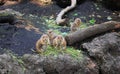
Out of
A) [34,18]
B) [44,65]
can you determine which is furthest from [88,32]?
[34,18]

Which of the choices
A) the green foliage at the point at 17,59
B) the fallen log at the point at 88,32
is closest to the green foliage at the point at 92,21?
the fallen log at the point at 88,32

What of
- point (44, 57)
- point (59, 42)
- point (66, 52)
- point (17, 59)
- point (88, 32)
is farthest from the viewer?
point (88, 32)

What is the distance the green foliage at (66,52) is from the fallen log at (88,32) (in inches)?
12.6

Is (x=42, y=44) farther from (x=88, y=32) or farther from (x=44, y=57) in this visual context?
(x=88, y=32)

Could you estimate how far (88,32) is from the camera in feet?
27.0

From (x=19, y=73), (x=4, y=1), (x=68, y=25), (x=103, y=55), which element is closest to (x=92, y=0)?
(x=68, y=25)

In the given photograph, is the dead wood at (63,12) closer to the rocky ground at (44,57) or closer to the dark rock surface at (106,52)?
the rocky ground at (44,57)

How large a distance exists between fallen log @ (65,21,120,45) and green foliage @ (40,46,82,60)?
32cm

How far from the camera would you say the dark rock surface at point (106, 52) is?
24.9ft

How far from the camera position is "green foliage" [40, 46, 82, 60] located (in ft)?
22.7

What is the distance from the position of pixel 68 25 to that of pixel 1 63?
13.3 feet

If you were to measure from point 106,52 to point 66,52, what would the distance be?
1.36 metres

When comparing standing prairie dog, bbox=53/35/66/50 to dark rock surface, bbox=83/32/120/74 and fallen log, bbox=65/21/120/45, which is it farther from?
dark rock surface, bbox=83/32/120/74

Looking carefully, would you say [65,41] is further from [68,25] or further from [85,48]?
[68,25]
